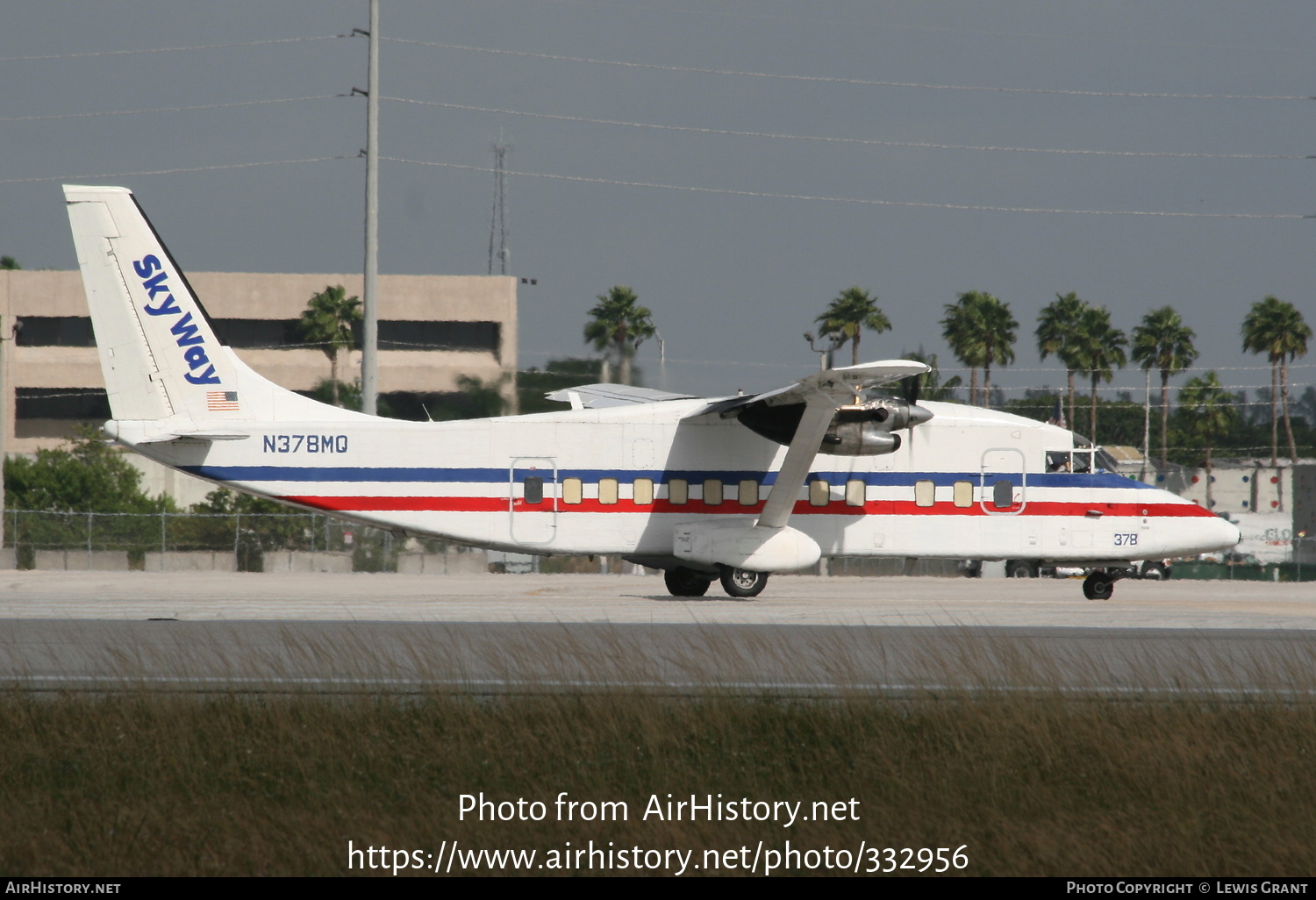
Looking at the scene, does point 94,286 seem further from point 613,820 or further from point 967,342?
point 967,342

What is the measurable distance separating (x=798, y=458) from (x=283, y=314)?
191ft

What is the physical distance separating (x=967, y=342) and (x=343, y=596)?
52.3m

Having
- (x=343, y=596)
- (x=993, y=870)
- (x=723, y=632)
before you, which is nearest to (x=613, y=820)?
(x=993, y=870)

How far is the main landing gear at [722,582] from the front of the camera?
22.7 meters

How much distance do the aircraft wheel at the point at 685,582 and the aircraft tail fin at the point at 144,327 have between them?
297 inches

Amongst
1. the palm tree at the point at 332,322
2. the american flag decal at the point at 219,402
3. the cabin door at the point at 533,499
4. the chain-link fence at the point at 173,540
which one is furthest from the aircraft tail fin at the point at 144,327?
the palm tree at the point at 332,322

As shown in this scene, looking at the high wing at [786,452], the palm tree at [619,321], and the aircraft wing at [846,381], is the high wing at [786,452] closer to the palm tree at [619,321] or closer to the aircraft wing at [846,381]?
the aircraft wing at [846,381]

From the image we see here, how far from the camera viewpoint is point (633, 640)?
1415 centimetres

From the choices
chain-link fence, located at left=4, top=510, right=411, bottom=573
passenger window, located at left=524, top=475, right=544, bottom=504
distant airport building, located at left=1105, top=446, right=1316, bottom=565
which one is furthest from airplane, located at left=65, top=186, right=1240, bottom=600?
distant airport building, located at left=1105, top=446, right=1316, bottom=565

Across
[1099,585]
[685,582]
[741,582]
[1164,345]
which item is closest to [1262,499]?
[1164,345]

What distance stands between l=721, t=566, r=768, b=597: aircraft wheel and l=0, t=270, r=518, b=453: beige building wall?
47.9 meters

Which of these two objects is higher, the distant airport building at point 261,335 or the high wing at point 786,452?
the distant airport building at point 261,335
